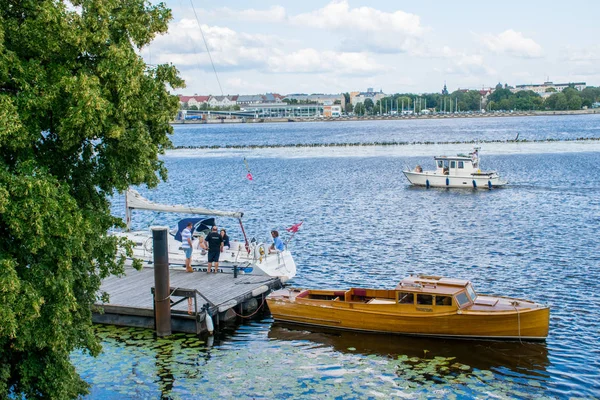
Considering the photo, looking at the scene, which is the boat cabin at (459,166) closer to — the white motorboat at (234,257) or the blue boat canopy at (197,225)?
the blue boat canopy at (197,225)

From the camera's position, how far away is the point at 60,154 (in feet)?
46.1

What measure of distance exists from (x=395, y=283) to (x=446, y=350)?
8.79 metres

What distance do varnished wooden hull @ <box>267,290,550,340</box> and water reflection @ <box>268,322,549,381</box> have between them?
27 cm

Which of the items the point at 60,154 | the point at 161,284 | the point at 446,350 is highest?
the point at 60,154

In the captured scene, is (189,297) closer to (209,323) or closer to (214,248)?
(209,323)

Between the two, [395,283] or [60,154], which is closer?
[60,154]

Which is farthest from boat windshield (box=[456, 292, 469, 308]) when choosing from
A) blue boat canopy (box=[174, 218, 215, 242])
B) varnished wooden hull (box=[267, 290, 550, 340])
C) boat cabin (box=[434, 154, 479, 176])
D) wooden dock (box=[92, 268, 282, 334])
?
boat cabin (box=[434, 154, 479, 176])

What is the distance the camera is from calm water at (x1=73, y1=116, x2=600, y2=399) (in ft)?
63.6

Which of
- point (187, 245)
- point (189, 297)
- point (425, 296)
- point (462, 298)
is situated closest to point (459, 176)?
point (187, 245)

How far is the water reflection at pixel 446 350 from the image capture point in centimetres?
2050

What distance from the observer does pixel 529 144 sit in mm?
129875

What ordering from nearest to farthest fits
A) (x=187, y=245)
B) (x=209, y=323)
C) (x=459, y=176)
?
(x=209, y=323)
(x=187, y=245)
(x=459, y=176)

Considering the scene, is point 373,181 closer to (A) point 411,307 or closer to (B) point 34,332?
(A) point 411,307

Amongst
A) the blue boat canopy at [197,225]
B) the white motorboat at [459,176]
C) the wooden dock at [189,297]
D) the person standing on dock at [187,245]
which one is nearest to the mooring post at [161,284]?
the wooden dock at [189,297]
